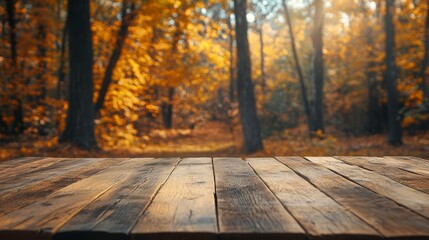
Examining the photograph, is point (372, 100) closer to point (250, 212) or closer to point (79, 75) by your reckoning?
point (79, 75)

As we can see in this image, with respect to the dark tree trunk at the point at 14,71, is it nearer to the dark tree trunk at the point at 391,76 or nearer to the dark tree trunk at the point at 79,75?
the dark tree trunk at the point at 79,75

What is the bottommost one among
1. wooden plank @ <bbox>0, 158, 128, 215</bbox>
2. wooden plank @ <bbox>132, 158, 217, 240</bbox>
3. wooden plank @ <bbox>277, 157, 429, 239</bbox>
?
wooden plank @ <bbox>277, 157, 429, 239</bbox>

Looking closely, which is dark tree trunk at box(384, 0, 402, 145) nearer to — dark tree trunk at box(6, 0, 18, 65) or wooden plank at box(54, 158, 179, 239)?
wooden plank at box(54, 158, 179, 239)

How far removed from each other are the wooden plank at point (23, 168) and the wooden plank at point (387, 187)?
6.49 feet

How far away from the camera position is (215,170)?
2531 millimetres

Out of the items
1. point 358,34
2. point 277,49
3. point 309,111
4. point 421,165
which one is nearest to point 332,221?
point 421,165

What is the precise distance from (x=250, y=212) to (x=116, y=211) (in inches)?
20.1

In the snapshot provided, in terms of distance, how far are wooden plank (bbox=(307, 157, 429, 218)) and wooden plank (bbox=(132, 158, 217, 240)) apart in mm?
787

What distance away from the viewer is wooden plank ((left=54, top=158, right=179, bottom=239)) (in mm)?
1242

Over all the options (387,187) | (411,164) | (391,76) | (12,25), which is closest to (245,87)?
(391,76)

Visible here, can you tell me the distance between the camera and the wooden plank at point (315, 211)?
122cm

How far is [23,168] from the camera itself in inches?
106

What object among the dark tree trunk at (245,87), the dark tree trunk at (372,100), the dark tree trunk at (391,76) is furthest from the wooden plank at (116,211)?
the dark tree trunk at (372,100)

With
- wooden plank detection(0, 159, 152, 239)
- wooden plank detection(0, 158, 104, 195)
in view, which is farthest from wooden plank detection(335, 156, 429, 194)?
wooden plank detection(0, 158, 104, 195)
